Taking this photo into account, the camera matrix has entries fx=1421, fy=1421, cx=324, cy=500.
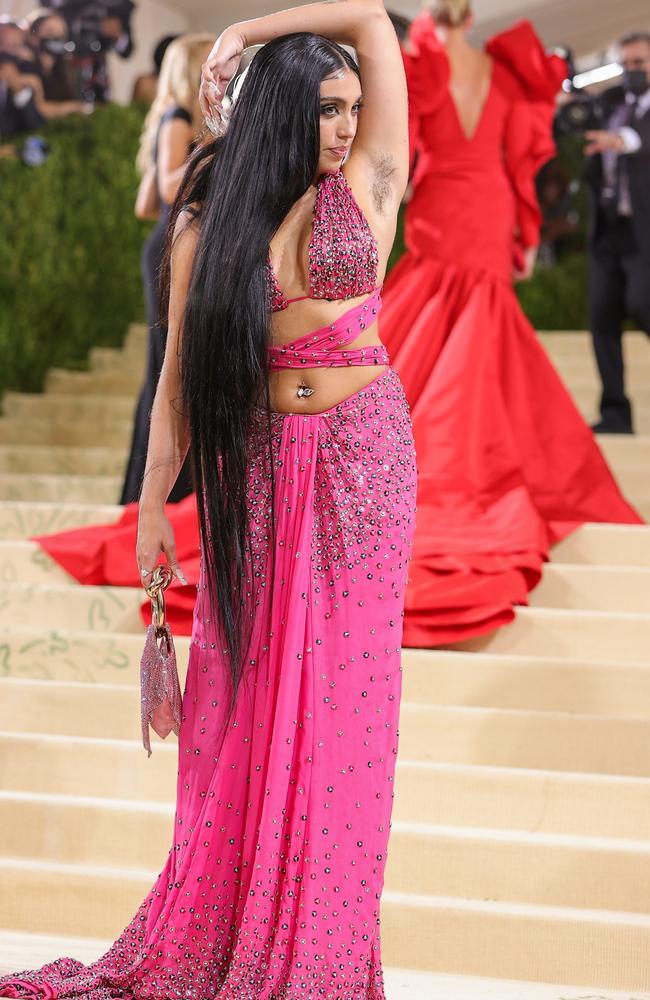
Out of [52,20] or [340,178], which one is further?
[52,20]

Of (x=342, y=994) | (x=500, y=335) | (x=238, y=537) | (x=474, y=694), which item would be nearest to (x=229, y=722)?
(x=238, y=537)

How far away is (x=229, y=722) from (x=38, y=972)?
54cm

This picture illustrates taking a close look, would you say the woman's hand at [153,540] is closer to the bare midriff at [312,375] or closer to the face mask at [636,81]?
the bare midriff at [312,375]

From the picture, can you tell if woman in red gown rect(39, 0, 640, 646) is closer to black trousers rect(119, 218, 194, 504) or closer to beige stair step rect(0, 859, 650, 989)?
black trousers rect(119, 218, 194, 504)

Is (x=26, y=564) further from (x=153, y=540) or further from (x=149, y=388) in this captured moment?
(x=153, y=540)

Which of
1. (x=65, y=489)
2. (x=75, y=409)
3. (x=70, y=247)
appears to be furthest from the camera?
(x=70, y=247)

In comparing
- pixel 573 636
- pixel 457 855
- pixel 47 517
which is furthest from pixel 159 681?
pixel 47 517

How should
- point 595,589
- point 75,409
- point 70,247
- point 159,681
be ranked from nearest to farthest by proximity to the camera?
1. point 159,681
2. point 595,589
3. point 75,409
4. point 70,247

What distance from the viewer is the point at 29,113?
714 cm

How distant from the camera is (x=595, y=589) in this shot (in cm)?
421

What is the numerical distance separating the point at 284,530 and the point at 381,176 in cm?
61

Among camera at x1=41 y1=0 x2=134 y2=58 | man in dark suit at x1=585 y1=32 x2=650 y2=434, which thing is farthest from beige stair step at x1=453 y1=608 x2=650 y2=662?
camera at x1=41 y1=0 x2=134 y2=58

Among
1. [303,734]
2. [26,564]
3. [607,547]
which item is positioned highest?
[303,734]

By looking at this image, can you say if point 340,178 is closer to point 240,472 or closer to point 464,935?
point 240,472
